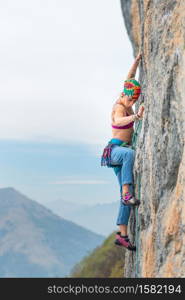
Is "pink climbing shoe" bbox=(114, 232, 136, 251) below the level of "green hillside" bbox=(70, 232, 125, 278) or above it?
above

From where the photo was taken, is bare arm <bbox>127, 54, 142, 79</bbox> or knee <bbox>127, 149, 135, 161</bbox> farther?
bare arm <bbox>127, 54, 142, 79</bbox>

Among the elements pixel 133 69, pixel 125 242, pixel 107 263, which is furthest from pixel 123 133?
pixel 107 263

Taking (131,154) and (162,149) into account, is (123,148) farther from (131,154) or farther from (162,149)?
(162,149)

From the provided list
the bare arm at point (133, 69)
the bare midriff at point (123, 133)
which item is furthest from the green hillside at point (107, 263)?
the bare midriff at point (123, 133)

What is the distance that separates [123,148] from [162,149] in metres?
2.18

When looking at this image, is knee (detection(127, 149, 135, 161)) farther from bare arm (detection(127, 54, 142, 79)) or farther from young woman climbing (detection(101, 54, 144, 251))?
bare arm (detection(127, 54, 142, 79))

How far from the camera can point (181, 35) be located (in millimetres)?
11391

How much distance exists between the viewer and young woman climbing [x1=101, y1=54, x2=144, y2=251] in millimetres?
13609

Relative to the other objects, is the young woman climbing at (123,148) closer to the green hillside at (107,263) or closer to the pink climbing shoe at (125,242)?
the pink climbing shoe at (125,242)

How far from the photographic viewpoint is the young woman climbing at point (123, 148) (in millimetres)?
13609

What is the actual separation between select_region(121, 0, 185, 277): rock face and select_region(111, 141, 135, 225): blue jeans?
34 centimetres

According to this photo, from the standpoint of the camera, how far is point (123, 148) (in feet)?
45.3

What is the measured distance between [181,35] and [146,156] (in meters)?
2.77

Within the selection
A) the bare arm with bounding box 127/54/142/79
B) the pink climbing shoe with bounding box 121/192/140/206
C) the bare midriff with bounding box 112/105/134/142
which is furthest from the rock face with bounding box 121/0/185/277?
the bare arm with bounding box 127/54/142/79
